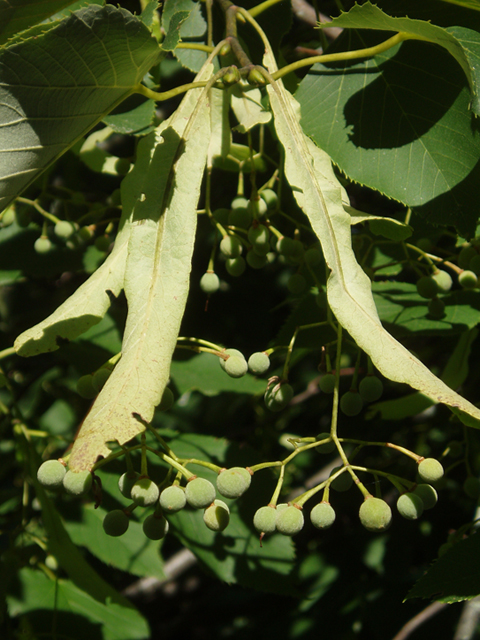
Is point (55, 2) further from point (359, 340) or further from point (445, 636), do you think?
point (445, 636)

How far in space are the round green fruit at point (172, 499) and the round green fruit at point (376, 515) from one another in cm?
28

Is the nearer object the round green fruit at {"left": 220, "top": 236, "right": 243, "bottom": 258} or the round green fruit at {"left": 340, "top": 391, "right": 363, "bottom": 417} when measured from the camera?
the round green fruit at {"left": 340, "top": 391, "right": 363, "bottom": 417}

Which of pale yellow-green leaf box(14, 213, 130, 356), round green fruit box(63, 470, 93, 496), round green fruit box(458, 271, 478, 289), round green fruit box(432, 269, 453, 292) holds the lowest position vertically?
round green fruit box(458, 271, 478, 289)

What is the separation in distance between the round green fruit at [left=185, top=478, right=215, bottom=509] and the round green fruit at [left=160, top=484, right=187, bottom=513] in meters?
0.01

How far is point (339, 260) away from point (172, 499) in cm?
45

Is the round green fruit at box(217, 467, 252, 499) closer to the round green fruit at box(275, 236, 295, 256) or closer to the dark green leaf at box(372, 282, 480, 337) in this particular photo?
the round green fruit at box(275, 236, 295, 256)

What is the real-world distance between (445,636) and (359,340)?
1.63 m

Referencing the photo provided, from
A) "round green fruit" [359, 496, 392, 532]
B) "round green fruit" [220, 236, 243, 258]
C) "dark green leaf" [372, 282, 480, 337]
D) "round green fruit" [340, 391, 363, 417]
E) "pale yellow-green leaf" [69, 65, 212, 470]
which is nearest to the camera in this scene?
"pale yellow-green leaf" [69, 65, 212, 470]

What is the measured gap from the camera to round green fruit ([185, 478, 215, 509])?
2.73 feet

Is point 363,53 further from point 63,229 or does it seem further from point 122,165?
point 63,229

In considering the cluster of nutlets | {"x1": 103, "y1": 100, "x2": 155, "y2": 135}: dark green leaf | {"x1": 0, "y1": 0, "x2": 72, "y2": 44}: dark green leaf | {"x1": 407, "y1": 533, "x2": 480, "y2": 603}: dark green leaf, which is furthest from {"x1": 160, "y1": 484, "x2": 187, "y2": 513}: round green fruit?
{"x1": 0, "y1": 0, "x2": 72, "y2": 44}: dark green leaf

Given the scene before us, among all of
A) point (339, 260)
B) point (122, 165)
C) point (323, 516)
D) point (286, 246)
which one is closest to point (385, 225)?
point (339, 260)

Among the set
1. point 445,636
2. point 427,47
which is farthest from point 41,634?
point 427,47

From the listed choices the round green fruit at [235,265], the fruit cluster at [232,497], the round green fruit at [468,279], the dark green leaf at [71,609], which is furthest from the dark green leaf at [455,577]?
the dark green leaf at [71,609]
